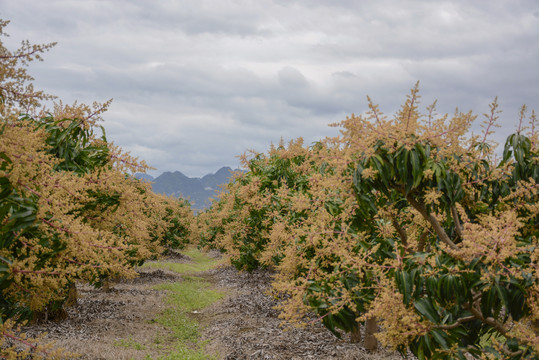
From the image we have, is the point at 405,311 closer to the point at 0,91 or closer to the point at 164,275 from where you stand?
the point at 0,91

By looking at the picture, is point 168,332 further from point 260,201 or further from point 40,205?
point 40,205

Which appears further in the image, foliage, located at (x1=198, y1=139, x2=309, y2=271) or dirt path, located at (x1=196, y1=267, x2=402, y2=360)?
foliage, located at (x1=198, y1=139, x2=309, y2=271)

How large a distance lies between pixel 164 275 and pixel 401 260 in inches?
907

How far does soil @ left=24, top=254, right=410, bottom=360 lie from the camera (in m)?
8.93

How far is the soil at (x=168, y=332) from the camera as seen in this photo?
893cm

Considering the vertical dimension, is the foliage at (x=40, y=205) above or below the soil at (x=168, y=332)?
above

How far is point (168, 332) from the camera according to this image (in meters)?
11.9

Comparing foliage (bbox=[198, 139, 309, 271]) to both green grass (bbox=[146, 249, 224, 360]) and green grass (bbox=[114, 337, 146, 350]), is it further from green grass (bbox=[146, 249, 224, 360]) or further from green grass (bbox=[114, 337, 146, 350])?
green grass (bbox=[114, 337, 146, 350])

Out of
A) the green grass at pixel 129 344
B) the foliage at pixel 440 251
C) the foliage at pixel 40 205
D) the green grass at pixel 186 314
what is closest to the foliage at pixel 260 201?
the green grass at pixel 186 314

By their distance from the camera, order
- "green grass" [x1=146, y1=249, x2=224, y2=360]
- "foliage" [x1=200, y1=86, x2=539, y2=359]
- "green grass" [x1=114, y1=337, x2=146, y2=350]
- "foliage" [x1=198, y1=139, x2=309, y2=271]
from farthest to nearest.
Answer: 1. "foliage" [x1=198, y1=139, x2=309, y2=271]
2. "green grass" [x1=146, y1=249, x2=224, y2=360]
3. "green grass" [x1=114, y1=337, x2=146, y2=350]
4. "foliage" [x1=200, y1=86, x2=539, y2=359]

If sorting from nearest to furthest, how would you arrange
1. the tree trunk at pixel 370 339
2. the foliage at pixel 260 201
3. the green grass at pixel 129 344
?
the tree trunk at pixel 370 339 → the green grass at pixel 129 344 → the foliage at pixel 260 201

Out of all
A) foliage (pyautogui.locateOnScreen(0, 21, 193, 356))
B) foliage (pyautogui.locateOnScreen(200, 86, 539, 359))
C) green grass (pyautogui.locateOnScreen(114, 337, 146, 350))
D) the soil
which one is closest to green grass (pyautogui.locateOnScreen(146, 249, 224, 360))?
the soil

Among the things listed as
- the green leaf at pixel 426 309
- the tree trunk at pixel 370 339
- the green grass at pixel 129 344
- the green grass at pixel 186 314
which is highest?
the green leaf at pixel 426 309

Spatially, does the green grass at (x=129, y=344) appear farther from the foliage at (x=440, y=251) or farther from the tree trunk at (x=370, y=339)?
the foliage at (x=440, y=251)
